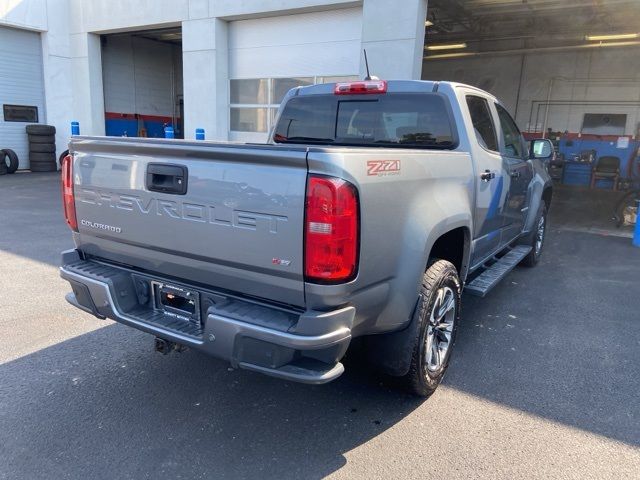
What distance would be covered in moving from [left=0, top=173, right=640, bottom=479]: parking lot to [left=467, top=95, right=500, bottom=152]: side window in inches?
65.4

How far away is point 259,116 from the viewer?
41.5 ft

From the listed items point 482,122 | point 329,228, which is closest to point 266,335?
point 329,228

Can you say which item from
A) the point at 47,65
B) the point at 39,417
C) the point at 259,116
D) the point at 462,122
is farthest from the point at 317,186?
the point at 47,65

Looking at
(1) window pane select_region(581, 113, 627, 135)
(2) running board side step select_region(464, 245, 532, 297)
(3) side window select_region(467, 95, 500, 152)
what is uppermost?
(1) window pane select_region(581, 113, 627, 135)

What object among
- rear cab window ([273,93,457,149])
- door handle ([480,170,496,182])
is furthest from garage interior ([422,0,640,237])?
rear cab window ([273,93,457,149])

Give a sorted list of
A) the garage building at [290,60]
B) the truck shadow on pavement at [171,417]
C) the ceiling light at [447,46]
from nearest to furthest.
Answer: the truck shadow on pavement at [171,417]
the garage building at [290,60]
the ceiling light at [447,46]

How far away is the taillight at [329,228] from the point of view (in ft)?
7.07

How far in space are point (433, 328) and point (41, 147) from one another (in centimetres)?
1632

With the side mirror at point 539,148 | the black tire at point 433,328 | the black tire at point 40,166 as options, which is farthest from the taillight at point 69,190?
the black tire at point 40,166

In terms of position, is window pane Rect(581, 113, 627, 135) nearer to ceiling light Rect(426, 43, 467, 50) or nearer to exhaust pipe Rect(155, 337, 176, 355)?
ceiling light Rect(426, 43, 467, 50)

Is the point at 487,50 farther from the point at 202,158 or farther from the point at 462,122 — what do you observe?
the point at 202,158

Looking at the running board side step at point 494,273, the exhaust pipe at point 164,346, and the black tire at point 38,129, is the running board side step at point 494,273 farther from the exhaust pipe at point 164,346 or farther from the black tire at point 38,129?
the black tire at point 38,129

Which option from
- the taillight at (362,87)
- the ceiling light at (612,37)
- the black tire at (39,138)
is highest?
the ceiling light at (612,37)

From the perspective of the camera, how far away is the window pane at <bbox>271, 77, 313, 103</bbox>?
466 inches
